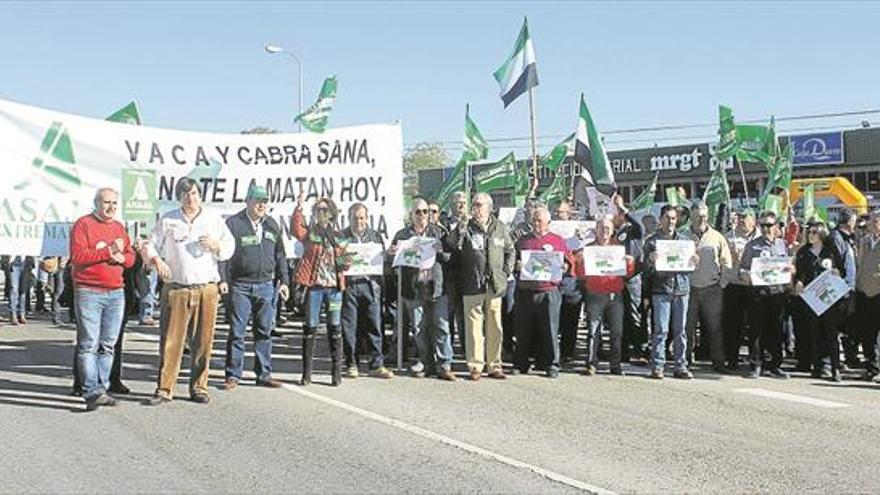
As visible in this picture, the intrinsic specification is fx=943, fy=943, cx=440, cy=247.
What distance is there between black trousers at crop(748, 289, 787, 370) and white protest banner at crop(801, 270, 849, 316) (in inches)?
12.4

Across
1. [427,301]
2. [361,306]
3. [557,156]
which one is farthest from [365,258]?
[557,156]

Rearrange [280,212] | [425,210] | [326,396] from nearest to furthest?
[326,396], [425,210], [280,212]

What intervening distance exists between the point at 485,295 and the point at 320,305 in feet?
6.24

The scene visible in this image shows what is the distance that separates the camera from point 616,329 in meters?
11.1

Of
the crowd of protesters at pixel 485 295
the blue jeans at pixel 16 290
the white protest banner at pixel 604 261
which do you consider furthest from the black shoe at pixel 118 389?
the blue jeans at pixel 16 290

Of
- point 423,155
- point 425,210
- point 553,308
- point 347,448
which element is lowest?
point 347,448

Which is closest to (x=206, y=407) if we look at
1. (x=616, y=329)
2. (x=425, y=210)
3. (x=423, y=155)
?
(x=425, y=210)

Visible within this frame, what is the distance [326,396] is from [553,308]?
3053mm

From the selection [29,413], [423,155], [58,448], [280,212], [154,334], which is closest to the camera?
[58,448]

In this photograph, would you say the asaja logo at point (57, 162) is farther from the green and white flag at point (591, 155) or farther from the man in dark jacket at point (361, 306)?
the green and white flag at point (591, 155)

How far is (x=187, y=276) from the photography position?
8734 mm

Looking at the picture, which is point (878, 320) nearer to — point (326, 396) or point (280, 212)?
point (326, 396)

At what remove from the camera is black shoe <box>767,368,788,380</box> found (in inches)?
440

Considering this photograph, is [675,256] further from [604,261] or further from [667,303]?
[604,261]
